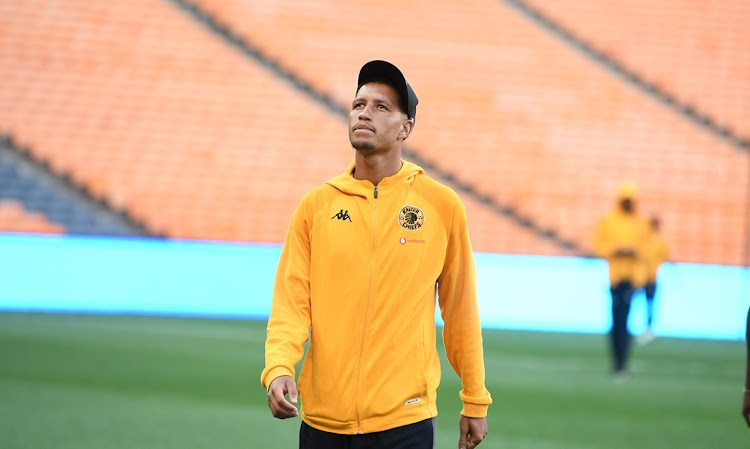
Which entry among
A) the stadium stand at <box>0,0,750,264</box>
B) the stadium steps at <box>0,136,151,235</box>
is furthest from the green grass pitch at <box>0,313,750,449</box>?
the stadium stand at <box>0,0,750,264</box>

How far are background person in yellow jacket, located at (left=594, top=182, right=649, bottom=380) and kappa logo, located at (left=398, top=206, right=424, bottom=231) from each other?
25.0ft

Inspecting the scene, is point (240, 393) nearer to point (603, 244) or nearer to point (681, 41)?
point (603, 244)

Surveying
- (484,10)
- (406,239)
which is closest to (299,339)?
(406,239)

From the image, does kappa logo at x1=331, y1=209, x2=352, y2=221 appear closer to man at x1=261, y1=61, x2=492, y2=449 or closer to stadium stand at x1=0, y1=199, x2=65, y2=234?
man at x1=261, y1=61, x2=492, y2=449

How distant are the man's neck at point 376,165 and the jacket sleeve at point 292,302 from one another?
0.73 ft

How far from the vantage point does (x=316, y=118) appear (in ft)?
71.2

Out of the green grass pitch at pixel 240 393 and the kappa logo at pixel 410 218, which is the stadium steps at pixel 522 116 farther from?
the kappa logo at pixel 410 218

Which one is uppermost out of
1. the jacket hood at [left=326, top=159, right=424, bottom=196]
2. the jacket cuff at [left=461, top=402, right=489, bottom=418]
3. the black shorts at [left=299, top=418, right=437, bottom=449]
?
the jacket hood at [left=326, top=159, right=424, bottom=196]

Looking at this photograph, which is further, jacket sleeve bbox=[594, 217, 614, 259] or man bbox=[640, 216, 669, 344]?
man bbox=[640, 216, 669, 344]

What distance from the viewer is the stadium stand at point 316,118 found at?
20.0 metres

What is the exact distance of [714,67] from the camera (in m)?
23.1

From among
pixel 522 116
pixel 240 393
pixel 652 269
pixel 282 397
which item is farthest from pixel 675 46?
pixel 282 397

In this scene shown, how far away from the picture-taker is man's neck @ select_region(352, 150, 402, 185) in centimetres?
325

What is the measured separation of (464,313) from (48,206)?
1745 centimetres
